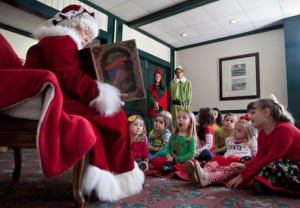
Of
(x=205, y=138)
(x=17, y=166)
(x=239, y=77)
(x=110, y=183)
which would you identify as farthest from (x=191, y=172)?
(x=239, y=77)

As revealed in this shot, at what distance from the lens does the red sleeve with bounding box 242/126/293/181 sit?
3.84 feet

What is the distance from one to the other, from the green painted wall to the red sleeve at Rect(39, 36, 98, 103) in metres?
3.61

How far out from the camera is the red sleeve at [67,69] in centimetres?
92

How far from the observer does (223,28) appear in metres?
4.31

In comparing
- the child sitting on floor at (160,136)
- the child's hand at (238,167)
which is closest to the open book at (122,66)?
the child's hand at (238,167)

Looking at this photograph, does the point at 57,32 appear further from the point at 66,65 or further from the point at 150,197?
the point at 150,197

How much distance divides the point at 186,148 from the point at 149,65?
3.14m

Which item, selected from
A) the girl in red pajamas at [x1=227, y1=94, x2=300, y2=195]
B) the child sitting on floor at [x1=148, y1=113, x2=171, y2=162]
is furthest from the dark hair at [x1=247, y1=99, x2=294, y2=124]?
the child sitting on floor at [x1=148, y1=113, x2=171, y2=162]

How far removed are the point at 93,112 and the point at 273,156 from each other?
0.91 m

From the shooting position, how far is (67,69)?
927mm

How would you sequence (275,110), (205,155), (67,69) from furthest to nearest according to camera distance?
1. (205,155)
2. (275,110)
3. (67,69)

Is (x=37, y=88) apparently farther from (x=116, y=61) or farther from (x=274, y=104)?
(x=274, y=104)

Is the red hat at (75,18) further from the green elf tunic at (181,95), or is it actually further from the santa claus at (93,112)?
the green elf tunic at (181,95)

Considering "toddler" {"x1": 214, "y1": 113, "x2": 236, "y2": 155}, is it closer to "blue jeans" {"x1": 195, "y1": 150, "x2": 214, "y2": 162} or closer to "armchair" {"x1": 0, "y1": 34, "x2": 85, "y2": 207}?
"blue jeans" {"x1": 195, "y1": 150, "x2": 214, "y2": 162}
